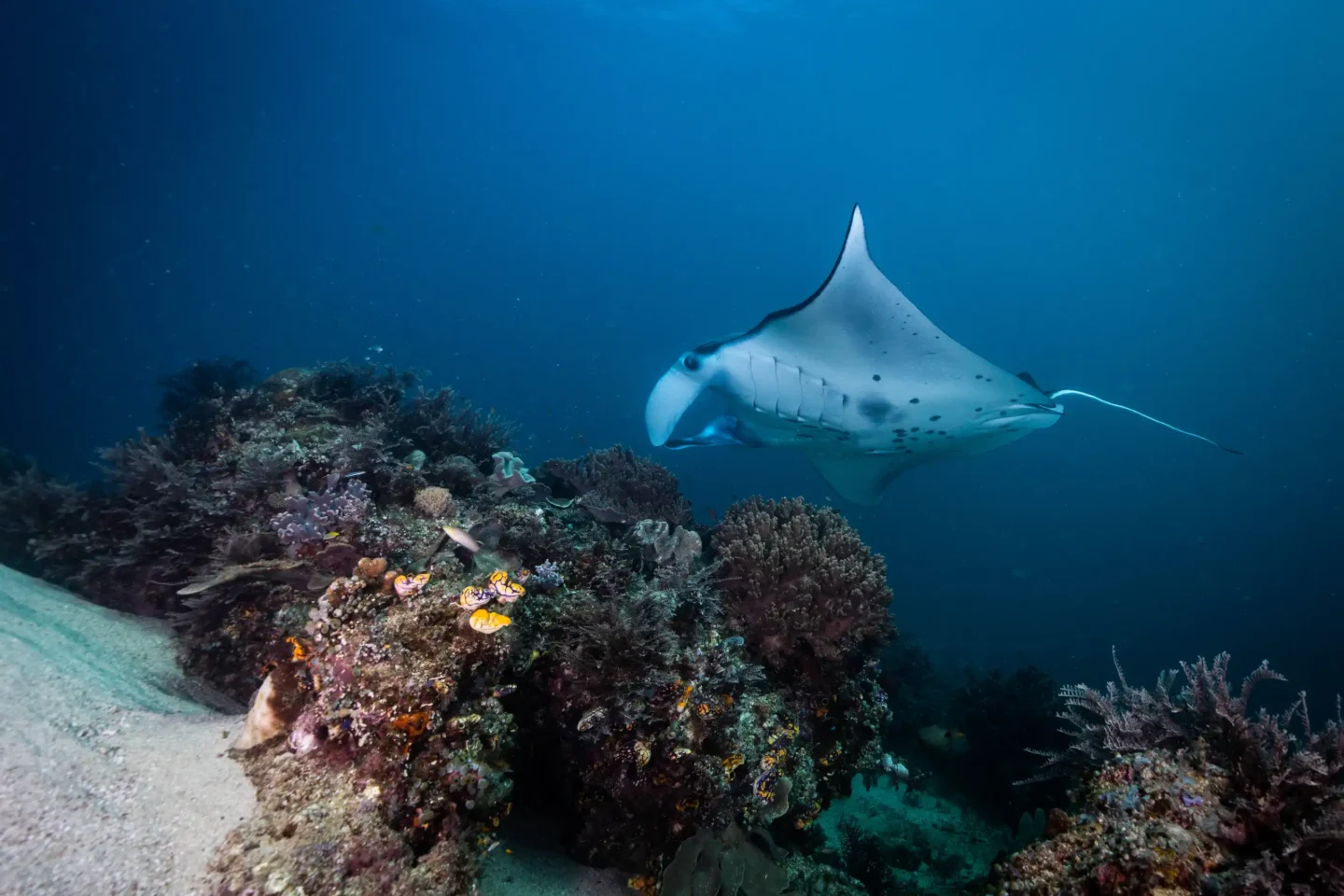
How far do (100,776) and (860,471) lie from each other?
7.46 m

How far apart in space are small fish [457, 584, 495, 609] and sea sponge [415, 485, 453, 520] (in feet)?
5.50

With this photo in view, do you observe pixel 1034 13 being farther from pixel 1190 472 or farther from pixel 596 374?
pixel 596 374

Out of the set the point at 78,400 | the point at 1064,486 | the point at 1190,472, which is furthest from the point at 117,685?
the point at 1190,472

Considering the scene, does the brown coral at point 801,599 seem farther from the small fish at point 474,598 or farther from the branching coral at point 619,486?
the small fish at point 474,598

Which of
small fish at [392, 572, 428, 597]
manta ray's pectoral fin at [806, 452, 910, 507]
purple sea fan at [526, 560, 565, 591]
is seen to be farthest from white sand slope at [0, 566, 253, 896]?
manta ray's pectoral fin at [806, 452, 910, 507]

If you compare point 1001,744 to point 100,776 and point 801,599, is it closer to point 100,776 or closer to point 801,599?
point 801,599

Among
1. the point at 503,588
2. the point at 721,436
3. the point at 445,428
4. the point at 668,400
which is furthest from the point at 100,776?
the point at 721,436

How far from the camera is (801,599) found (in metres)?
4.11

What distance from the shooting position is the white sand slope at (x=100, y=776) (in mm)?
1943

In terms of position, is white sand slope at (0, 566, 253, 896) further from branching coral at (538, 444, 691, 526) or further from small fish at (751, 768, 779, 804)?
branching coral at (538, 444, 691, 526)

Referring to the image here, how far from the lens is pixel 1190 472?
226ft

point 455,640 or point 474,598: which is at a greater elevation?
point 474,598

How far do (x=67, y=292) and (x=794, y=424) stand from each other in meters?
67.7

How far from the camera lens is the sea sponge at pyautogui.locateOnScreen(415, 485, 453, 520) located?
14.5 feet
